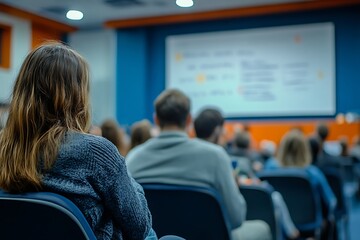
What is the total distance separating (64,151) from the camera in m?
1.17

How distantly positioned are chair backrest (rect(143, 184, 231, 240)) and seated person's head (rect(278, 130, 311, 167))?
2.15 m

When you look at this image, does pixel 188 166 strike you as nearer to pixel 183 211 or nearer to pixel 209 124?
pixel 183 211

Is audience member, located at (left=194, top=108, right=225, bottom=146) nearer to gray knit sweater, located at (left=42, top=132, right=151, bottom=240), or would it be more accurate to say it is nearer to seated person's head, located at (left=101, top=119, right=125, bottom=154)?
seated person's head, located at (left=101, top=119, right=125, bottom=154)

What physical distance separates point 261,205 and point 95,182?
1.66m

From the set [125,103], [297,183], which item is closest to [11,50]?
[125,103]

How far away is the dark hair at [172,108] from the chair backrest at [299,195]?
1.25m

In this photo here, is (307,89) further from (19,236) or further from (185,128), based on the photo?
(19,236)

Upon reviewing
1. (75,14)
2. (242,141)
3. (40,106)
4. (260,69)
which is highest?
(260,69)

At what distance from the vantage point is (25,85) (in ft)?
4.04

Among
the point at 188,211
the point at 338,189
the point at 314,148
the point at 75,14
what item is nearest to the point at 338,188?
the point at 338,189

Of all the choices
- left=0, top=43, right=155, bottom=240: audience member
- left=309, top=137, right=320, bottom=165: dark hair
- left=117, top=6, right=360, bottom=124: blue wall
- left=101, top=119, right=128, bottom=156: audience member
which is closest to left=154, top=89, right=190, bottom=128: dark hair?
left=101, top=119, right=128, bottom=156: audience member

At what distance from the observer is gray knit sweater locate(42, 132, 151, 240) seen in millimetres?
1157

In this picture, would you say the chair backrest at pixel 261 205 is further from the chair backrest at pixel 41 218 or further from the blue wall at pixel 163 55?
the blue wall at pixel 163 55

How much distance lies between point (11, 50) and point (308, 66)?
3.86m
